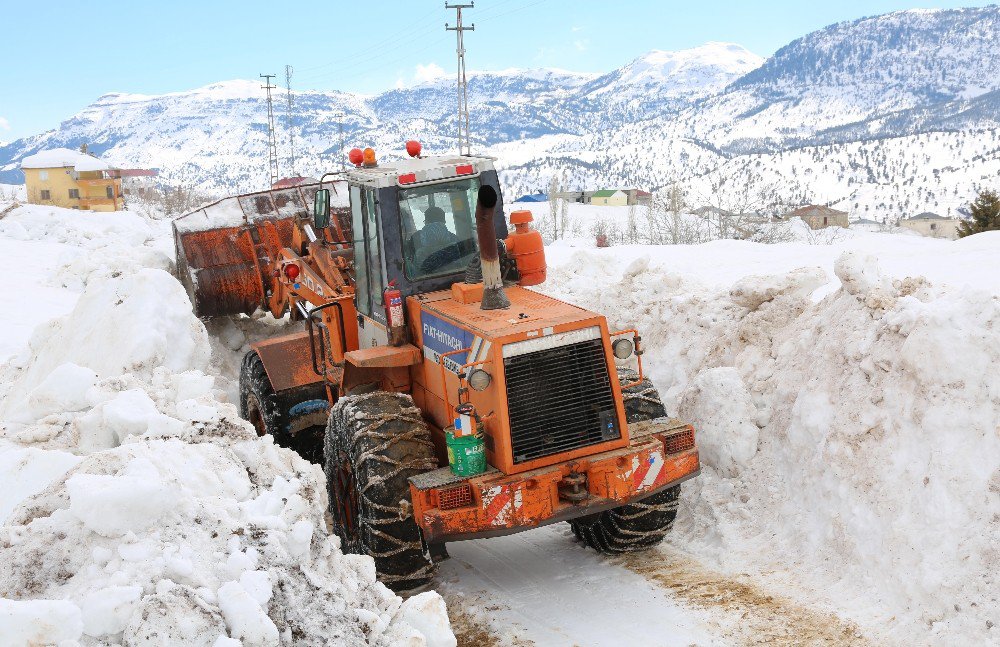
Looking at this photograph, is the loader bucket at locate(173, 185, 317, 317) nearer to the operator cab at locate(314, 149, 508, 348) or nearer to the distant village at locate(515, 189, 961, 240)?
the operator cab at locate(314, 149, 508, 348)

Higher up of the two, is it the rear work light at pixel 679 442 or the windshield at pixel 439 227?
the windshield at pixel 439 227

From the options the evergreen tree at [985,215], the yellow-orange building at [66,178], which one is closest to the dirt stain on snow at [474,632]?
the evergreen tree at [985,215]

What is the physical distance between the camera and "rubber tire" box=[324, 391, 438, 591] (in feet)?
22.9

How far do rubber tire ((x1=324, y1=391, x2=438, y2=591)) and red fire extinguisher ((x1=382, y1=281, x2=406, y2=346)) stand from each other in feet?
2.02

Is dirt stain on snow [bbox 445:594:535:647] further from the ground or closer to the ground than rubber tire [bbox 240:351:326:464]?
closer to the ground

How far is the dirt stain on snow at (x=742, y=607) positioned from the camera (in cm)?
644

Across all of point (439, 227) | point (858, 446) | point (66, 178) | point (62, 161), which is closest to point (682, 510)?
point (858, 446)

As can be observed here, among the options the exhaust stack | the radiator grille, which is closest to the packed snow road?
the radiator grille

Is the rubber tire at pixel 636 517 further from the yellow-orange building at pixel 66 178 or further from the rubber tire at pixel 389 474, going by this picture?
the yellow-orange building at pixel 66 178

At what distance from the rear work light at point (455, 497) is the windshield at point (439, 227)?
2019 mm

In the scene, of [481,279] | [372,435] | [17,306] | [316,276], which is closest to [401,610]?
[372,435]

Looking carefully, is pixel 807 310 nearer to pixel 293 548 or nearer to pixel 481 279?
pixel 481 279

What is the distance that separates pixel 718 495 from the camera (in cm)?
845

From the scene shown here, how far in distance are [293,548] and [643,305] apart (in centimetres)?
718
